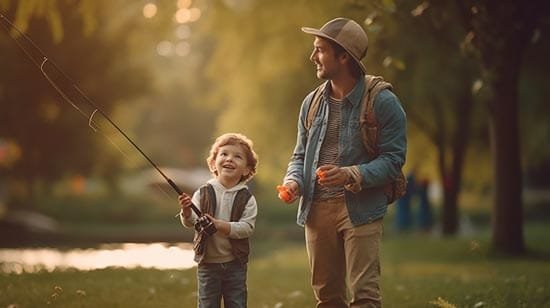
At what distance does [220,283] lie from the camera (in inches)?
240

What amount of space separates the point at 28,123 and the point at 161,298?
21033mm

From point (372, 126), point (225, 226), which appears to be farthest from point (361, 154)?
point (225, 226)

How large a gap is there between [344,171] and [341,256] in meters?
0.75

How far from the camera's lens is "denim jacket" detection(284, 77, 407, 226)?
5.91 m

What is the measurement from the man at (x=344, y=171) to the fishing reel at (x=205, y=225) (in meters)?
0.50

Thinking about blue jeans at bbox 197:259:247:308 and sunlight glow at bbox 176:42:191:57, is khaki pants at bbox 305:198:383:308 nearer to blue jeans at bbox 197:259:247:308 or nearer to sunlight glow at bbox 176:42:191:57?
blue jeans at bbox 197:259:247:308

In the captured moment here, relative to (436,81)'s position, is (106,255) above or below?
below

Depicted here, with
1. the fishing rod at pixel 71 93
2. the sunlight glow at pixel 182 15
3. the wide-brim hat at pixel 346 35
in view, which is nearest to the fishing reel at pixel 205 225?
the fishing rod at pixel 71 93

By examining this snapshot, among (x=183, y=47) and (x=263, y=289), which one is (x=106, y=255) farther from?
(x=183, y=47)

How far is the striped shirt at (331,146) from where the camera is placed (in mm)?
6109

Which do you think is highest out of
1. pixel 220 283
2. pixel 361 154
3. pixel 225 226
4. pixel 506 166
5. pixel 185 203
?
pixel 506 166

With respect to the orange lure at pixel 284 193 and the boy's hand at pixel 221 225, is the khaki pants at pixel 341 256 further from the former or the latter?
the boy's hand at pixel 221 225

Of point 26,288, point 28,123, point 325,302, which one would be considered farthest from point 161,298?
point 28,123

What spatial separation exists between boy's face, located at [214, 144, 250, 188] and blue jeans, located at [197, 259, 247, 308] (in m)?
0.55
